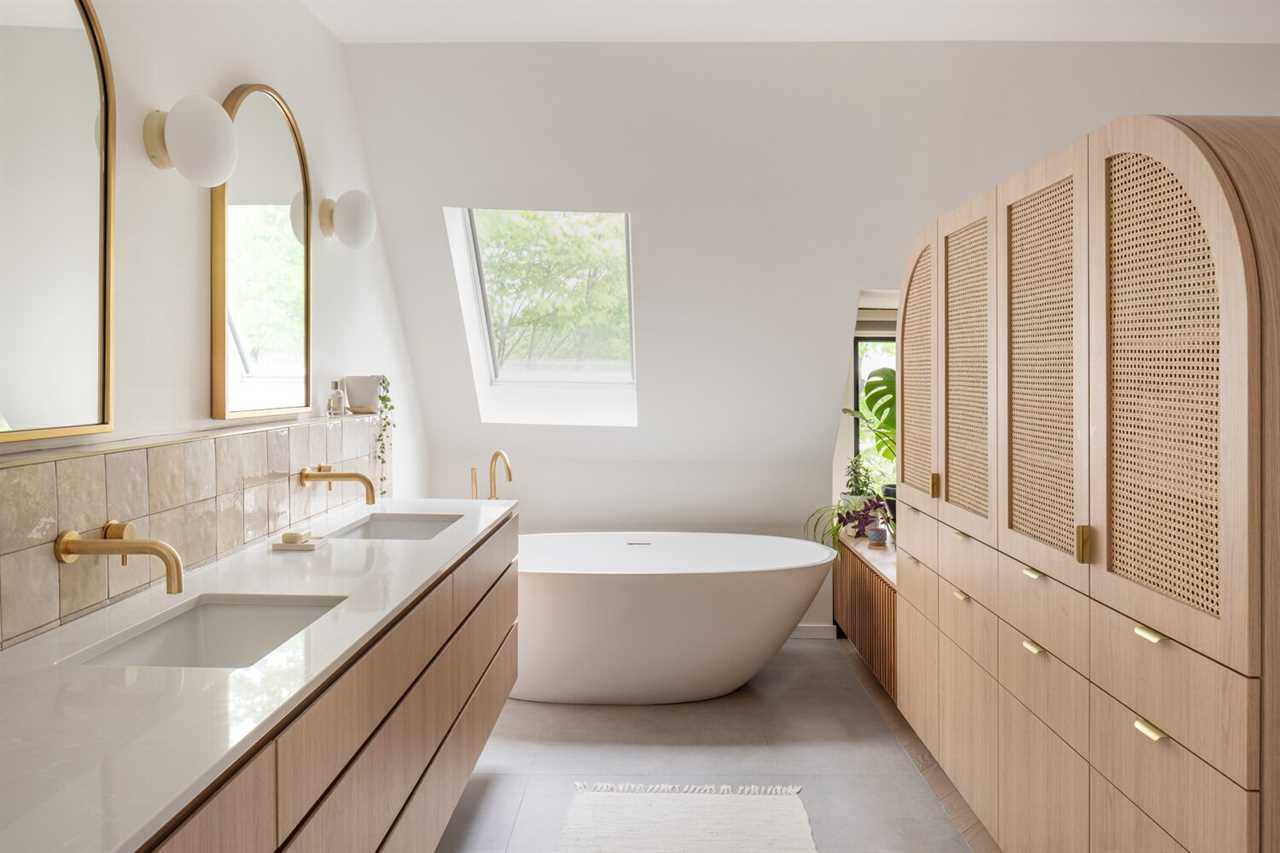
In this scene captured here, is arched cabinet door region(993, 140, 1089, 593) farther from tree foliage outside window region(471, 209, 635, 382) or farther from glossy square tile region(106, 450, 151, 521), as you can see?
tree foliage outside window region(471, 209, 635, 382)

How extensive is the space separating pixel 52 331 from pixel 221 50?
3.40 ft

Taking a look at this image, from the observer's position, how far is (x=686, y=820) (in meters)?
2.69

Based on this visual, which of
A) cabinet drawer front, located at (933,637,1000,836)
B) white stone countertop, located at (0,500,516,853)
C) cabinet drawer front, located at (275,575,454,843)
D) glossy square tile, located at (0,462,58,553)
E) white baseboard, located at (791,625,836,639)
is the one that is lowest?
white baseboard, located at (791,625,836,639)

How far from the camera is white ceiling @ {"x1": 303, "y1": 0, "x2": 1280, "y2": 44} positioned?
2.77 meters

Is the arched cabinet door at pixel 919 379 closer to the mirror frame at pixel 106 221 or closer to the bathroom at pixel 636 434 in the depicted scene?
the bathroom at pixel 636 434

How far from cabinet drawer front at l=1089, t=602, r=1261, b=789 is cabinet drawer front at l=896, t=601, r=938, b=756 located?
1.08m

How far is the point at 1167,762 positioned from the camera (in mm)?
1504

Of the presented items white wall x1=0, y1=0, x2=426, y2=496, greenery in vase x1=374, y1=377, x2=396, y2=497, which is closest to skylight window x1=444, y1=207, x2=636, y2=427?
greenery in vase x1=374, y1=377, x2=396, y2=497

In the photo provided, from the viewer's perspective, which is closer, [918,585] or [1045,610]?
[1045,610]

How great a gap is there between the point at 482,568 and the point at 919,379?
1535 millimetres

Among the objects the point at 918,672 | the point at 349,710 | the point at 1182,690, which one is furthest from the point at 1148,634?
the point at 918,672

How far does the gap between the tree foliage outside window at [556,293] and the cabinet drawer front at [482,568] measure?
5.12 ft

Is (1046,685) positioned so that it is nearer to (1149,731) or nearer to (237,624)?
(1149,731)

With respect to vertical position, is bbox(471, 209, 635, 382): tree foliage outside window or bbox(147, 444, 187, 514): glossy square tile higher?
bbox(471, 209, 635, 382): tree foliage outside window
